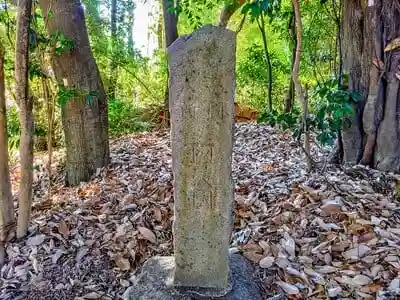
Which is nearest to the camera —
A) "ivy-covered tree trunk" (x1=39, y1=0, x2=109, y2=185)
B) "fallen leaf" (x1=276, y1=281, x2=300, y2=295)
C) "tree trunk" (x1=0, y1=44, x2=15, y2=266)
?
"fallen leaf" (x1=276, y1=281, x2=300, y2=295)

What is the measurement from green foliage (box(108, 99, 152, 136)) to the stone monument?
3.20 meters

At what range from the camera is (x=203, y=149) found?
1.42m

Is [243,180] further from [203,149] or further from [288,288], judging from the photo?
[203,149]

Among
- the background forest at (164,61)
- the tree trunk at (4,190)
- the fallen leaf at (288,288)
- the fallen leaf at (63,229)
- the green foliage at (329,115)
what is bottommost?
the fallen leaf at (288,288)

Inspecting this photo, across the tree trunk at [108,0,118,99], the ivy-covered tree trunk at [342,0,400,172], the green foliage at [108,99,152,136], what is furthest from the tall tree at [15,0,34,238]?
the tree trunk at [108,0,118,99]

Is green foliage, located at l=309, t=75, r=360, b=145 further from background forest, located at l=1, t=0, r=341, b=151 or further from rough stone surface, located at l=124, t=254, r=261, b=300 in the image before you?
rough stone surface, located at l=124, t=254, r=261, b=300

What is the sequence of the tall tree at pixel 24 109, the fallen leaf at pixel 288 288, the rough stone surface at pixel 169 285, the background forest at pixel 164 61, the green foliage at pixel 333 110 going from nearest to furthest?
1. the rough stone surface at pixel 169 285
2. the fallen leaf at pixel 288 288
3. the tall tree at pixel 24 109
4. the green foliage at pixel 333 110
5. the background forest at pixel 164 61

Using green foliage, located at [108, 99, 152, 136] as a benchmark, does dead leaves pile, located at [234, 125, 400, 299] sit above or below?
below

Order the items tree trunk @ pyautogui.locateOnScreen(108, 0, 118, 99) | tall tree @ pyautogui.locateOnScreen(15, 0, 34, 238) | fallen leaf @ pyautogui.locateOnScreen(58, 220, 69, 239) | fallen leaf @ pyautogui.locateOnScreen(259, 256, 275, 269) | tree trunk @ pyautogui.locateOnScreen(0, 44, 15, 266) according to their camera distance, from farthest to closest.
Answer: tree trunk @ pyautogui.locateOnScreen(108, 0, 118, 99)
fallen leaf @ pyautogui.locateOnScreen(58, 220, 69, 239)
tree trunk @ pyautogui.locateOnScreen(0, 44, 15, 266)
tall tree @ pyautogui.locateOnScreen(15, 0, 34, 238)
fallen leaf @ pyautogui.locateOnScreen(259, 256, 275, 269)

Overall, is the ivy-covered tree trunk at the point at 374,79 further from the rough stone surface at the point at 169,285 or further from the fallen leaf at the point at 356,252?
the rough stone surface at the point at 169,285

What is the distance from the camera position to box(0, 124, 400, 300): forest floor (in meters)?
1.77

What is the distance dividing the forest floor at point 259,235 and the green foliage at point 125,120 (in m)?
1.87

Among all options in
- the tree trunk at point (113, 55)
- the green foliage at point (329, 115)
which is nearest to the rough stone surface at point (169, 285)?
the green foliage at point (329, 115)

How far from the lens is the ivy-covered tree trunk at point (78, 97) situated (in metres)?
2.93
